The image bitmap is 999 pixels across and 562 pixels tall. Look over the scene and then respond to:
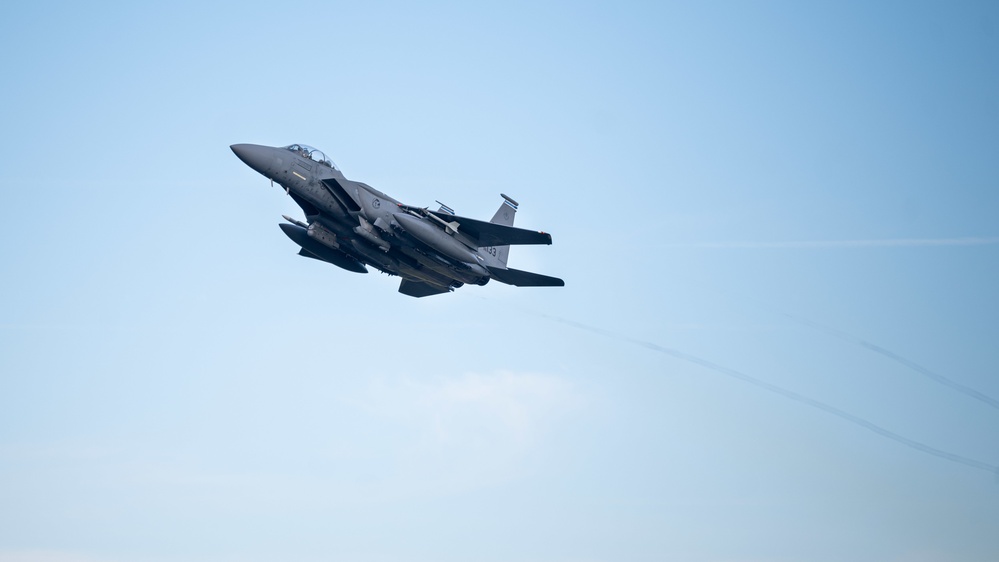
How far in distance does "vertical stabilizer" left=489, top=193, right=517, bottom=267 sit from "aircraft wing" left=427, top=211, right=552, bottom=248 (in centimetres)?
392

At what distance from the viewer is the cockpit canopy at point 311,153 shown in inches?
1938

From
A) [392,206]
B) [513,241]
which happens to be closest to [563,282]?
[513,241]

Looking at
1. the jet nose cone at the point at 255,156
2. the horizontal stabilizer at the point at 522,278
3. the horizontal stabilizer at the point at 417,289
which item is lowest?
the horizontal stabilizer at the point at 522,278

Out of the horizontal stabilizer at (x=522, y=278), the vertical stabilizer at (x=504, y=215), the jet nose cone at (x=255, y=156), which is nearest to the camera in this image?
the jet nose cone at (x=255, y=156)

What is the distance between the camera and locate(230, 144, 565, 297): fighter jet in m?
48.3

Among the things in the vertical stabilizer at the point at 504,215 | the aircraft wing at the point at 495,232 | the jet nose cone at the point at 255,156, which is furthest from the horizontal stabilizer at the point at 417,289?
the jet nose cone at the point at 255,156

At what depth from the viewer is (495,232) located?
1933 inches

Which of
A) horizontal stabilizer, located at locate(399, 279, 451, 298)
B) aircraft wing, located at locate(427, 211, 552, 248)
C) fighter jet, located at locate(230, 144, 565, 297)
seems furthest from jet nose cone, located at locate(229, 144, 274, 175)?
horizontal stabilizer, located at locate(399, 279, 451, 298)

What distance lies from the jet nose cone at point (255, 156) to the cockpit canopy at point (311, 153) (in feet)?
3.81

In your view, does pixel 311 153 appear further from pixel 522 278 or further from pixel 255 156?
pixel 522 278

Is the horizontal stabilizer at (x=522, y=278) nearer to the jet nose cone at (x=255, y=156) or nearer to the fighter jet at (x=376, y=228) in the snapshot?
the fighter jet at (x=376, y=228)

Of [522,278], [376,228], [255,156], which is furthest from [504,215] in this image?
[255,156]

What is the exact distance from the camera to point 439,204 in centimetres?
4900

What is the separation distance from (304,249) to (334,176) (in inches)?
155
